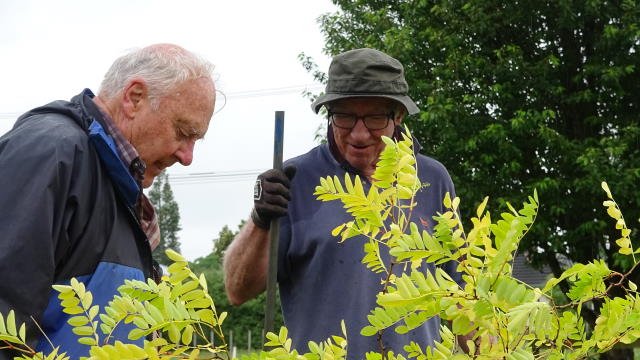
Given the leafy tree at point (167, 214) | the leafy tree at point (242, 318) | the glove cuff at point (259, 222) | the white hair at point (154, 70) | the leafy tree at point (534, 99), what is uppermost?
the white hair at point (154, 70)

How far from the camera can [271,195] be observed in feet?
9.41

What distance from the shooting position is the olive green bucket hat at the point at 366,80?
314cm

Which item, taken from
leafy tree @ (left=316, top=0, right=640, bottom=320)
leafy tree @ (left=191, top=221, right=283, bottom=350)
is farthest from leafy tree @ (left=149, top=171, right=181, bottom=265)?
leafy tree @ (left=316, top=0, right=640, bottom=320)

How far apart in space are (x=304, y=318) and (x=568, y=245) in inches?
461

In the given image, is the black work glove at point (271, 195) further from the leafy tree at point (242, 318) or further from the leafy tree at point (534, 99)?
the leafy tree at point (242, 318)

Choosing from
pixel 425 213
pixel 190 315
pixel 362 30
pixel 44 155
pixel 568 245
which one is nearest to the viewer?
pixel 190 315

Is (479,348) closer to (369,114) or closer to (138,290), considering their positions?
(138,290)

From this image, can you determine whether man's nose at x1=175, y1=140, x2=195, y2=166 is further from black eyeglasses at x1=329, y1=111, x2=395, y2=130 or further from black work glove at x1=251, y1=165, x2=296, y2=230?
black eyeglasses at x1=329, y1=111, x2=395, y2=130

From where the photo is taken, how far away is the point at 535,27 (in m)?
14.7

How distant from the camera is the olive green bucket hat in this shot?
3.14 meters

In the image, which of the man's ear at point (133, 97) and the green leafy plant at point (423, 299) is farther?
the man's ear at point (133, 97)

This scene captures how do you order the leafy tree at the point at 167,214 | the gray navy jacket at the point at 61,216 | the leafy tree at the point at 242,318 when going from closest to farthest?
the gray navy jacket at the point at 61,216, the leafy tree at the point at 242,318, the leafy tree at the point at 167,214

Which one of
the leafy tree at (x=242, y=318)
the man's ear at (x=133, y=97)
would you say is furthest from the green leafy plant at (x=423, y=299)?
the leafy tree at (x=242, y=318)

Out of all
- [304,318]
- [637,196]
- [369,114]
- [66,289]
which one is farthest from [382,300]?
[637,196]
